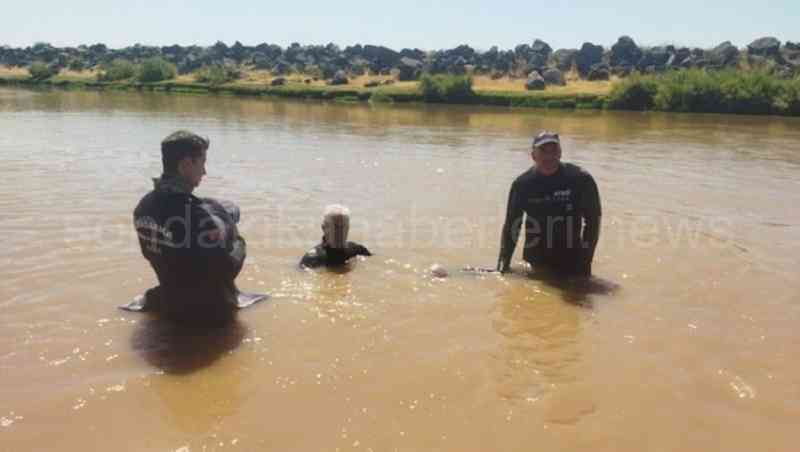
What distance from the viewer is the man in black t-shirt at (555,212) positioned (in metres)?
7.66

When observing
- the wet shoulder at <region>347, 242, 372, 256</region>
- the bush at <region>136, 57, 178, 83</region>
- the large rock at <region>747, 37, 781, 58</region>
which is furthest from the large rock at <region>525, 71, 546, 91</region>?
the wet shoulder at <region>347, 242, 372, 256</region>

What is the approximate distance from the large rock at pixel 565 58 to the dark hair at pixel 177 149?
65.1 meters

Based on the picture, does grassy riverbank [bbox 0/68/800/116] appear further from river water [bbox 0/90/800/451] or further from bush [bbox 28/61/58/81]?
river water [bbox 0/90/800/451]

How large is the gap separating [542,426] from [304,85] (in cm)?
5992

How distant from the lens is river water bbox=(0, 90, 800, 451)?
14.9 feet

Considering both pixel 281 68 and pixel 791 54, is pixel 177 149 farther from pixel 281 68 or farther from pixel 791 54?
pixel 281 68

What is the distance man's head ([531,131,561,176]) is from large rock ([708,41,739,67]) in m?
59.1

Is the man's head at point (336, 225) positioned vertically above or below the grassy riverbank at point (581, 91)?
below

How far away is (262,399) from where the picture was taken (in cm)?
492

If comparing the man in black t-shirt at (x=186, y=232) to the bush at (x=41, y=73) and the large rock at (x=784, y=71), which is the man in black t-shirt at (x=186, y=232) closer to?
the large rock at (x=784, y=71)

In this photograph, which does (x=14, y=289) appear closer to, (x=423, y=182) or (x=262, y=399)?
(x=262, y=399)

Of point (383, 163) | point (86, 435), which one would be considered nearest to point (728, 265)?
point (86, 435)

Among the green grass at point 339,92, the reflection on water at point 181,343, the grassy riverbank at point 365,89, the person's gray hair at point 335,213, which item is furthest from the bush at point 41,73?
the reflection on water at point 181,343

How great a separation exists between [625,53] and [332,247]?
68.8 meters
